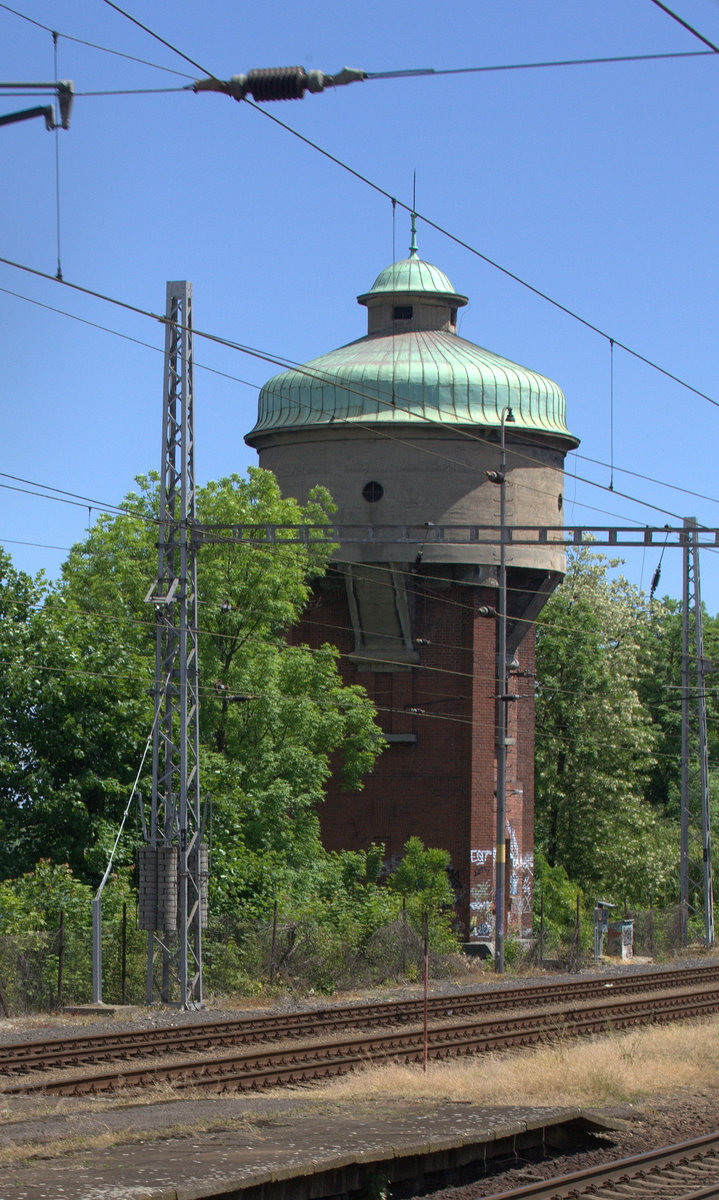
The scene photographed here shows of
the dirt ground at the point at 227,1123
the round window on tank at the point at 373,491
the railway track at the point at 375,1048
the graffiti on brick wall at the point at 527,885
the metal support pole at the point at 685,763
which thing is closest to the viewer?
the dirt ground at the point at 227,1123

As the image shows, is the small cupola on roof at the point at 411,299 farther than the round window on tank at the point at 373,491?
Yes

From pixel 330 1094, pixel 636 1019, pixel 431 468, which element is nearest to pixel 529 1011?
pixel 636 1019

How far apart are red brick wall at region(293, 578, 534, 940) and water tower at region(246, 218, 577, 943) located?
37mm

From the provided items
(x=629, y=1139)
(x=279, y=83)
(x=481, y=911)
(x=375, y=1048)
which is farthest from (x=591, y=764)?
(x=279, y=83)

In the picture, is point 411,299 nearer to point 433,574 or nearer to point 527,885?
point 433,574

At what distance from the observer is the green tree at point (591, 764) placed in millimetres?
52750

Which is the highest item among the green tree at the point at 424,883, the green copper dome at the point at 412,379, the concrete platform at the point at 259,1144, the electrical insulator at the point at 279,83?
the green copper dome at the point at 412,379

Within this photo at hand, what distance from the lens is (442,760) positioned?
41.7m

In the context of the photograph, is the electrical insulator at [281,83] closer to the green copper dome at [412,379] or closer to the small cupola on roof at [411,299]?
the green copper dome at [412,379]

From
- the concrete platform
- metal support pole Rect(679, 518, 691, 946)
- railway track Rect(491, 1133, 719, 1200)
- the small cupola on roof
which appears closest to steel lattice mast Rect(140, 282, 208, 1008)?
the concrete platform

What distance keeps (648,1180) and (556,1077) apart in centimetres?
405

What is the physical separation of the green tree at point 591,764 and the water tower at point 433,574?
370 inches

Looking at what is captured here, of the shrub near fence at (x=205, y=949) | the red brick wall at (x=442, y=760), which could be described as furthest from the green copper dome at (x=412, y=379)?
the shrub near fence at (x=205, y=949)

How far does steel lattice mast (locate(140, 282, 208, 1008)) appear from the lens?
25.4m
